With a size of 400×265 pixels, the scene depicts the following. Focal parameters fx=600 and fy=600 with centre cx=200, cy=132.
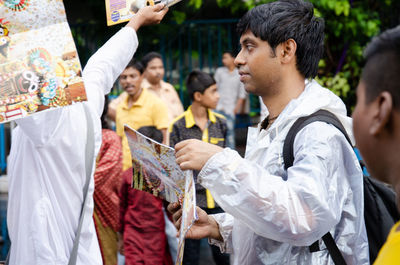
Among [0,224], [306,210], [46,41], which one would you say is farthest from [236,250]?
[0,224]

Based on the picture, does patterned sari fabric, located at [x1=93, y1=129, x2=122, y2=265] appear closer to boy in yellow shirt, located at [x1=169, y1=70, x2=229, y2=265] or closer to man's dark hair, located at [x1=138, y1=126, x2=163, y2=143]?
boy in yellow shirt, located at [x1=169, y1=70, x2=229, y2=265]

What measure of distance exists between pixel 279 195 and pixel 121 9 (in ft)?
3.54

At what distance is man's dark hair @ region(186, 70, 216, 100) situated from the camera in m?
5.54

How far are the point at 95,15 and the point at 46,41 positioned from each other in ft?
29.1

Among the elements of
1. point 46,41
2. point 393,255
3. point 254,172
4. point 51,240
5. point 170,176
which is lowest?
point 51,240

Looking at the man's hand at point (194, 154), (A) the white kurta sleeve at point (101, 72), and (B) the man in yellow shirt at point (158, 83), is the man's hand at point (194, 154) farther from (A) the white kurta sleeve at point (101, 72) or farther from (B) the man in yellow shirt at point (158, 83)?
(B) the man in yellow shirt at point (158, 83)

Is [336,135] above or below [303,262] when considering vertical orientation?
above

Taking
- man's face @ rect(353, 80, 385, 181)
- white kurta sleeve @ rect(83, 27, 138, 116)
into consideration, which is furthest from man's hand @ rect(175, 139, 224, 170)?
white kurta sleeve @ rect(83, 27, 138, 116)

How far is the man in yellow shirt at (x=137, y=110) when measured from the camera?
5.66 m

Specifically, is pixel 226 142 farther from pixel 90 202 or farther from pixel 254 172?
pixel 254 172

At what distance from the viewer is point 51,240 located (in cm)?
234

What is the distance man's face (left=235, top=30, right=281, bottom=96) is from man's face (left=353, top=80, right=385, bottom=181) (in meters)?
0.75

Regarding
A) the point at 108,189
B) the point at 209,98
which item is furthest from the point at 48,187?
the point at 209,98

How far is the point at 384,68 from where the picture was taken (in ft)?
4.61
